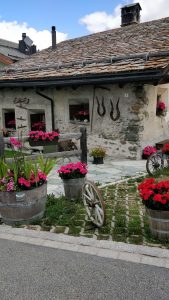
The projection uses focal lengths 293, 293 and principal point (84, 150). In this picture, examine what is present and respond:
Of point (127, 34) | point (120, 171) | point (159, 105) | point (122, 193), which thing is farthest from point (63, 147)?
point (127, 34)

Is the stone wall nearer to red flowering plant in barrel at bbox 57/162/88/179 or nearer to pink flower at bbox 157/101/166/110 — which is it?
pink flower at bbox 157/101/166/110

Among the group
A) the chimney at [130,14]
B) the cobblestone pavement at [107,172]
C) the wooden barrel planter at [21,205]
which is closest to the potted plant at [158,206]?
the wooden barrel planter at [21,205]

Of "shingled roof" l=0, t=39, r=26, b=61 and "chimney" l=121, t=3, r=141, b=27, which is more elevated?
"shingled roof" l=0, t=39, r=26, b=61

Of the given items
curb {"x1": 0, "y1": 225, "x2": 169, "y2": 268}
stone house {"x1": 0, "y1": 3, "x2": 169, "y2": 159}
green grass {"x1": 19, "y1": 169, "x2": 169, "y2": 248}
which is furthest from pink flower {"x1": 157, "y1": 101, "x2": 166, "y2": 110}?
curb {"x1": 0, "y1": 225, "x2": 169, "y2": 268}

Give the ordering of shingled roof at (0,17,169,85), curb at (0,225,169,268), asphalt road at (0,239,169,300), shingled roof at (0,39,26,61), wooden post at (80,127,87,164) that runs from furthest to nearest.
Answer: shingled roof at (0,39,26,61) < shingled roof at (0,17,169,85) < wooden post at (80,127,87,164) < curb at (0,225,169,268) < asphalt road at (0,239,169,300)

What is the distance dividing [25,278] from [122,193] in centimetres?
328

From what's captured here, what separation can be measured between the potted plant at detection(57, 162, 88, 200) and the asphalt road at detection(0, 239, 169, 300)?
1.96m

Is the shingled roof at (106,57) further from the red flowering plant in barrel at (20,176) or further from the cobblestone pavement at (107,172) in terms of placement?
the red flowering plant in barrel at (20,176)

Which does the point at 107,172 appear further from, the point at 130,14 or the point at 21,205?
the point at 130,14

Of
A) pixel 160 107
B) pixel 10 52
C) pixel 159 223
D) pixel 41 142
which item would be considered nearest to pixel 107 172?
pixel 41 142

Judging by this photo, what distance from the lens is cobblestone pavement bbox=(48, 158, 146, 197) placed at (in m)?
6.91

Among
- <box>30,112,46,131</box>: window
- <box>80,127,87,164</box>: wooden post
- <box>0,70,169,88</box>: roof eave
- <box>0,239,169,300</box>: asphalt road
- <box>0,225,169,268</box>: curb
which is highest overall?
<box>0,70,169,88</box>: roof eave

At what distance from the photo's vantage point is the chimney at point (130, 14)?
1567 centimetres

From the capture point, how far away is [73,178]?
5684mm
